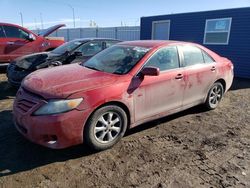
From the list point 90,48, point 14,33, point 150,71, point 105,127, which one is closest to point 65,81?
point 105,127

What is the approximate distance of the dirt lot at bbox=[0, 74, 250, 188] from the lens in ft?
9.47

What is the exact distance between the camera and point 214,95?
5316 millimetres

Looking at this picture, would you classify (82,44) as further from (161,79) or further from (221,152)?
(221,152)

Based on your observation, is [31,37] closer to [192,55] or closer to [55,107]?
[192,55]

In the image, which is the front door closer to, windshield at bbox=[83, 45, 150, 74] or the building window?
windshield at bbox=[83, 45, 150, 74]

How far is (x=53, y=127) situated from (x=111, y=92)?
0.90m

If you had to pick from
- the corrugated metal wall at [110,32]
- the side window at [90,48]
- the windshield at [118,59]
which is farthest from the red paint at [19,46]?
the corrugated metal wall at [110,32]

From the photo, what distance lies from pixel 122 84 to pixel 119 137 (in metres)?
0.82

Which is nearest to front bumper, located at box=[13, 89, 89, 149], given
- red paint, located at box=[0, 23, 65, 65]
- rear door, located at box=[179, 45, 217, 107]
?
rear door, located at box=[179, 45, 217, 107]

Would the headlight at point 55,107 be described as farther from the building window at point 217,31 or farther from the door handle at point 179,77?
the building window at point 217,31

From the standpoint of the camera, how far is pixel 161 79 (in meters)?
3.97

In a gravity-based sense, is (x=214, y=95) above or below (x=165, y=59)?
below

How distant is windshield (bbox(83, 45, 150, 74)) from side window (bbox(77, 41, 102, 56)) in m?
2.58

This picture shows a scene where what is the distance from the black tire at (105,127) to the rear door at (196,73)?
4.98ft
